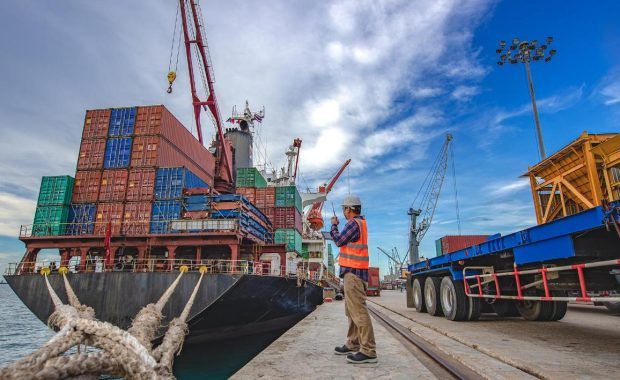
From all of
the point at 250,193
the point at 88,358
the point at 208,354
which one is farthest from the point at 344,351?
the point at 250,193

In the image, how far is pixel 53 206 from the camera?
1847 cm

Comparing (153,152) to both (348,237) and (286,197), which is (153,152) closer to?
(286,197)

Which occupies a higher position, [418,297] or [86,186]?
[86,186]

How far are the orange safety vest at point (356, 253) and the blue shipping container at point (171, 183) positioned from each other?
16.3 m

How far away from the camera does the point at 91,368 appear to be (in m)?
2.32

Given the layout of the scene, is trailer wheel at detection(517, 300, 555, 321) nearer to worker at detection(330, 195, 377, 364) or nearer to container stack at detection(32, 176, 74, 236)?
worker at detection(330, 195, 377, 364)

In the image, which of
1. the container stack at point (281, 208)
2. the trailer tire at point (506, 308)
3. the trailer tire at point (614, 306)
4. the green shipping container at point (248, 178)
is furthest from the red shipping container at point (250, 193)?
the trailer tire at point (614, 306)

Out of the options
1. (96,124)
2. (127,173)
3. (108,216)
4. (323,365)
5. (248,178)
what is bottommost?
(323,365)

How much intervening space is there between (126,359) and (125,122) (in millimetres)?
22222

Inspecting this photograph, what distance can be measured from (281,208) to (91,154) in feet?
52.0

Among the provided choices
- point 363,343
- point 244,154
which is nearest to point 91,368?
point 363,343

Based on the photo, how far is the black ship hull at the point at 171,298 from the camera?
11516 millimetres

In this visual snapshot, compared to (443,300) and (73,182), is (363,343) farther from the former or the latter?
(73,182)

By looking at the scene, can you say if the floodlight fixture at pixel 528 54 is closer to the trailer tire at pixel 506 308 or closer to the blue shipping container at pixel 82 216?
the trailer tire at pixel 506 308
